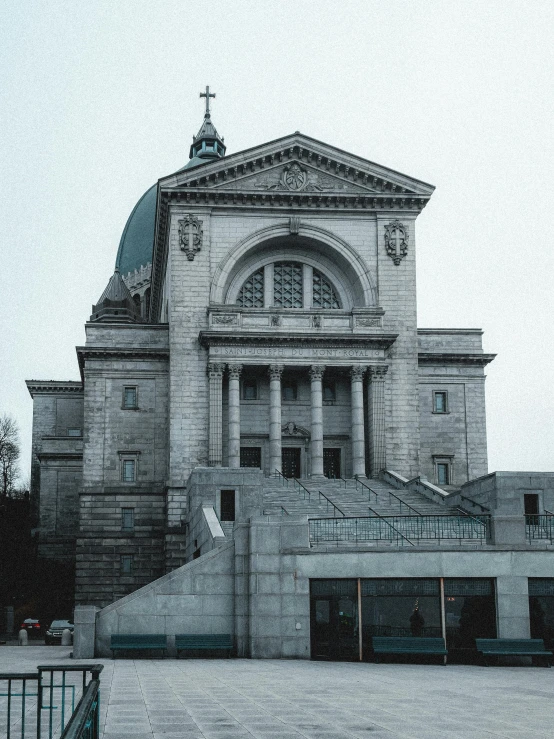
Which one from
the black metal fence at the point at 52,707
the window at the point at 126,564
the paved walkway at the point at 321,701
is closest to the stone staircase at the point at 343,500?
the window at the point at 126,564

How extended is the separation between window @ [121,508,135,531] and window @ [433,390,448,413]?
17310 mm

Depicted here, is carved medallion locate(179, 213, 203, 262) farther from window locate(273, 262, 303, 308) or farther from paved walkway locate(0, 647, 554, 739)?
paved walkway locate(0, 647, 554, 739)

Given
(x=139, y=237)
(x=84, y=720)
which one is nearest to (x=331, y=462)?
(x=84, y=720)

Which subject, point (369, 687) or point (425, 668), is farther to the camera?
point (425, 668)

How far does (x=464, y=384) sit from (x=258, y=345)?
1251 cm

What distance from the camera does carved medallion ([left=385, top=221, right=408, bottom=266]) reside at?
5906 cm

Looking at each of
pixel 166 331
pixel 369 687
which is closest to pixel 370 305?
pixel 166 331

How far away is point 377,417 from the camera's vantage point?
5641cm

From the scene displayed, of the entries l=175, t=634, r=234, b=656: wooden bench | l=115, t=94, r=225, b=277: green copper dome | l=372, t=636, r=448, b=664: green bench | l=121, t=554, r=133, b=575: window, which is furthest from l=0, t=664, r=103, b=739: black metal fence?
l=115, t=94, r=225, b=277: green copper dome

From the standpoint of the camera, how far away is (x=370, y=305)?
5825cm

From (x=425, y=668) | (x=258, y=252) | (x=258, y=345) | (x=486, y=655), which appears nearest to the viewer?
(x=425, y=668)

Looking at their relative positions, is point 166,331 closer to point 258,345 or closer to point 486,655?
point 258,345

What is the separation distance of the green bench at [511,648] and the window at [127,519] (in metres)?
28.4

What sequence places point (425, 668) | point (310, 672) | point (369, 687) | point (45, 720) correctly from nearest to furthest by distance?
point (45, 720) < point (369, 687) < point (310, 672) < point (425, 668)
